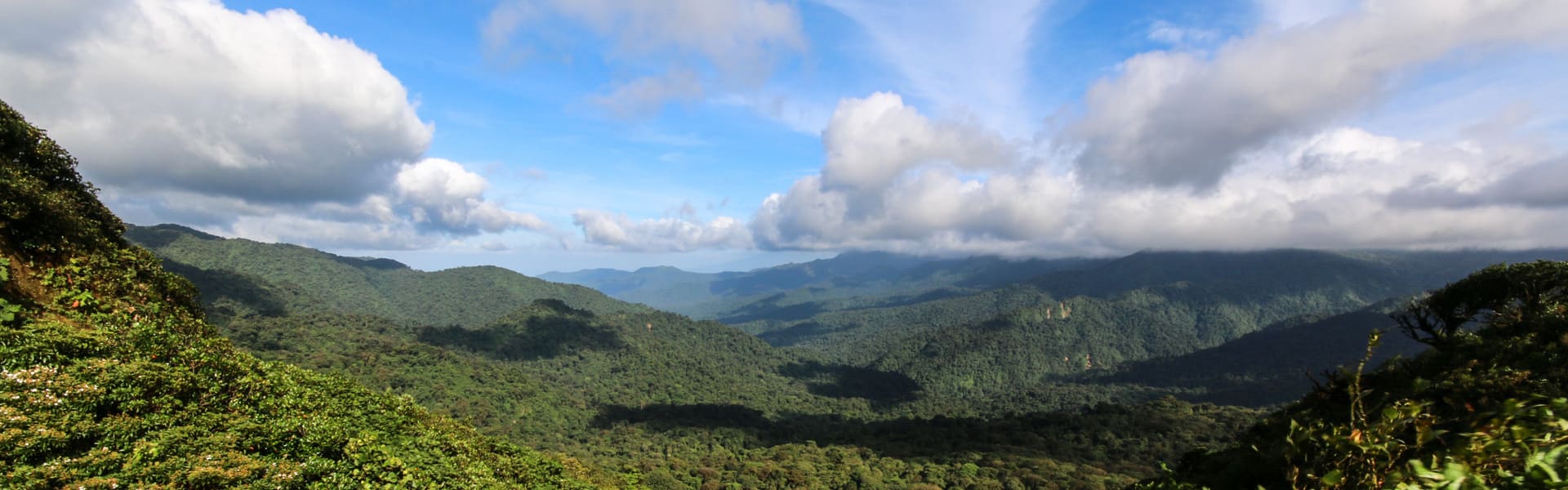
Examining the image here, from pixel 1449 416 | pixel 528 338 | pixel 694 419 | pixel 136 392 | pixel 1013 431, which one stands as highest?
pixel 1449 416

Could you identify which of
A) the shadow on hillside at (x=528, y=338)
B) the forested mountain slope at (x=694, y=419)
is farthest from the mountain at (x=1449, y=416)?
the shadow on hillside at (x=528, y=338)

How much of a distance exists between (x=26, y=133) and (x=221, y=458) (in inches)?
807

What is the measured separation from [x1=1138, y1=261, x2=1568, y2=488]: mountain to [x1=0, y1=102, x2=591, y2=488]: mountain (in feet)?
52.2

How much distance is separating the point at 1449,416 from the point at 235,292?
202m

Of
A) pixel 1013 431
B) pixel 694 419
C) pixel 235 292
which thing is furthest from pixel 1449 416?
pixel 235 292

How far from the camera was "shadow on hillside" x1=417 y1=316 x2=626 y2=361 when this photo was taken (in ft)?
512

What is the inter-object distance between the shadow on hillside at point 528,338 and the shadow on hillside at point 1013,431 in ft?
163

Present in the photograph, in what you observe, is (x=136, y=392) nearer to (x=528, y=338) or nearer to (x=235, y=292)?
(x=528, y=338)

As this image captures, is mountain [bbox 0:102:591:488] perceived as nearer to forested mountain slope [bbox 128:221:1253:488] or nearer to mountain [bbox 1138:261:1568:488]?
mountain [bbox 1138:261:1568:488]

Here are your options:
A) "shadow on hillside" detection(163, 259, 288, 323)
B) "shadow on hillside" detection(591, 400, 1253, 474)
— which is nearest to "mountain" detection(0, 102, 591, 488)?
"shadow on hillside" detection(591, 400, 1253, 474)

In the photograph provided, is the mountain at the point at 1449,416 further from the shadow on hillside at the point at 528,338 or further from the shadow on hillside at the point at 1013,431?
the shadow on hillside at the point at 528,338

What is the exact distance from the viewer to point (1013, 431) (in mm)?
106188

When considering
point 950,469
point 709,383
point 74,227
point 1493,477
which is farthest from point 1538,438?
point 709,383

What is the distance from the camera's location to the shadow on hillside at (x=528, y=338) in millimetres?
156125
